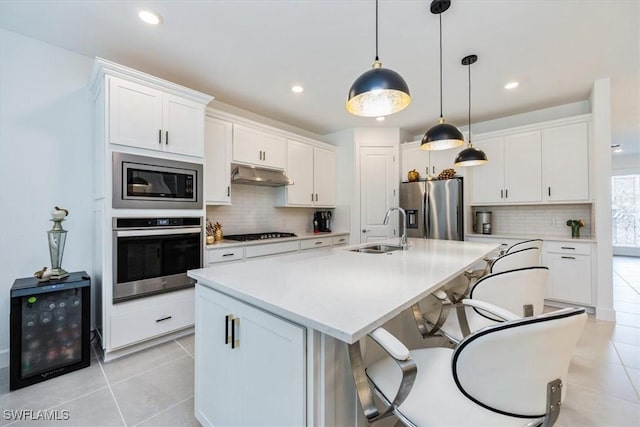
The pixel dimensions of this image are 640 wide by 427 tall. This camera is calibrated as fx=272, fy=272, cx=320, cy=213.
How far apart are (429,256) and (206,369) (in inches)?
66.2

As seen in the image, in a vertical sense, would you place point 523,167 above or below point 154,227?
above

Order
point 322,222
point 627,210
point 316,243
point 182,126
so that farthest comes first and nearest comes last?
point 627,210 < point 322,222 < point 316,243 < point 182,126

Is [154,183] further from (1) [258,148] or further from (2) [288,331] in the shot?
(2) [288,331]

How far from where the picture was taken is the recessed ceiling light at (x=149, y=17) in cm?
198

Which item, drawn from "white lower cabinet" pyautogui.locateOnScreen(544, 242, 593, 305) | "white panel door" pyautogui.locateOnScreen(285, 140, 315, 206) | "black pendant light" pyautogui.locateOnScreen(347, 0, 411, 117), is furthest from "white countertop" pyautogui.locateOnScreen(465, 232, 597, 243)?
"black pendant light" pyautogui.locateOnScreen(347, 0, 411, 117)

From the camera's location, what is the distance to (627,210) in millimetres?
7094

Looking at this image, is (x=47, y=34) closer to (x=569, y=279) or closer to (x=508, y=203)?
(x=508, y=203)

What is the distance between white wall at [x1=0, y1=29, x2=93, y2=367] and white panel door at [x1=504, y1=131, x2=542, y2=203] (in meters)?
5.06

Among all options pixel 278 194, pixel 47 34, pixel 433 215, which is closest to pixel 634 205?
pixel 433 215

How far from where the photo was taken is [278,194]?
4273mm

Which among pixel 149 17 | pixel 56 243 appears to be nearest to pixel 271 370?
pixel 56 243

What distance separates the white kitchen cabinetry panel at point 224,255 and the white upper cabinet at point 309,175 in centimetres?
123

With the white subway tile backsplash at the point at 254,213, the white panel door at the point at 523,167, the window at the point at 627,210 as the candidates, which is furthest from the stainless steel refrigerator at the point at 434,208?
the window at the point at 627,210

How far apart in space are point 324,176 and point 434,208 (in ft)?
6.07
